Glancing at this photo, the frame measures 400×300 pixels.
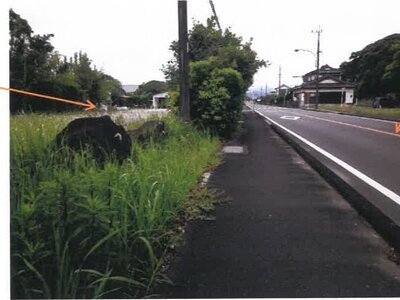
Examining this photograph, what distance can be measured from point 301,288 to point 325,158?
19.0 ft

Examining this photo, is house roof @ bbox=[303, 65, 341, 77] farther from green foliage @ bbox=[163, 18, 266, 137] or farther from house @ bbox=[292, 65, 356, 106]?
green foliage @ bbox=[163, 18, 266, 137]

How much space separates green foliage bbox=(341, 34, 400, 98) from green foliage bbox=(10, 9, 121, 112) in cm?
201

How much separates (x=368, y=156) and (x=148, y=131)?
15.2 ft

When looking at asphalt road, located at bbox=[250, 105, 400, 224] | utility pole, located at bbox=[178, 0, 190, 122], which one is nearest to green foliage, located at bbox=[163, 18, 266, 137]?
utility pole, located at bbox=[178, 0, 190, 122]

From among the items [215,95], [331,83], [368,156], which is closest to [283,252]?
[331,83]

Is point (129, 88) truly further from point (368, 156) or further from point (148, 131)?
point (368, 156)

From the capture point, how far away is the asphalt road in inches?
193

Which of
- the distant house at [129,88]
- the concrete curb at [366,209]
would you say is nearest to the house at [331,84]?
the concrete curb at [366,209]

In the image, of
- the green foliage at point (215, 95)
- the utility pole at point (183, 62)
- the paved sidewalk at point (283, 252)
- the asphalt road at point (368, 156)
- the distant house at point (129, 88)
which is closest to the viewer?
the paved sidewalk at point (283, 252)

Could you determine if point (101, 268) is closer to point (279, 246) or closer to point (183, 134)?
Result: point (279, 246)

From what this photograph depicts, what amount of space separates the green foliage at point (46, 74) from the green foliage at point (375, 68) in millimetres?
2010

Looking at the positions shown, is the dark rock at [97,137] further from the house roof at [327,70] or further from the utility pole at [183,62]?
the utility pole at [183,62]

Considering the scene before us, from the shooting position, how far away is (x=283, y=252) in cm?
306

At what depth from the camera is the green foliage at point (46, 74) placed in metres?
2.38
